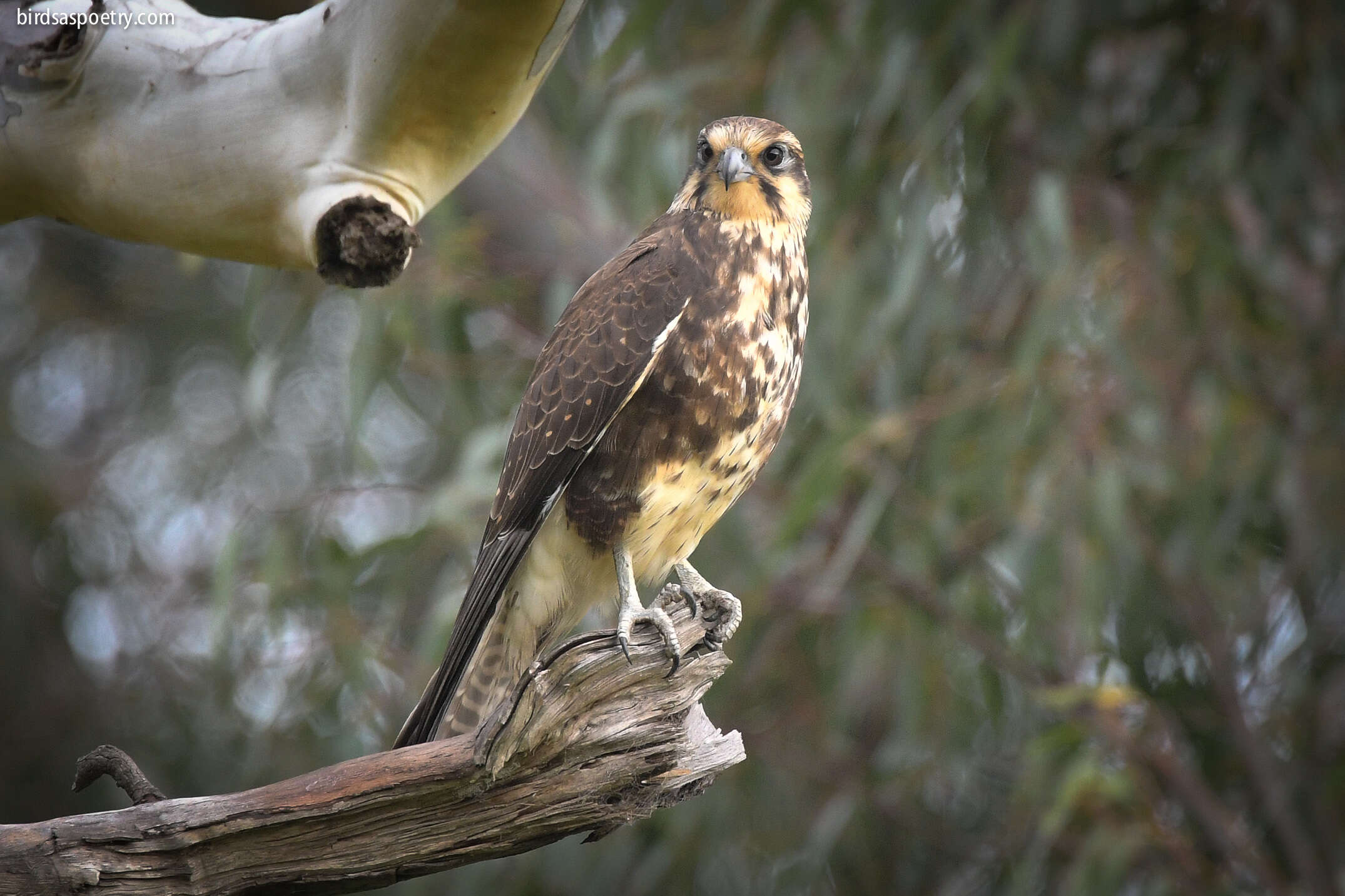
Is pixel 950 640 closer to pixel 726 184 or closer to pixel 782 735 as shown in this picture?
pixel 782 735

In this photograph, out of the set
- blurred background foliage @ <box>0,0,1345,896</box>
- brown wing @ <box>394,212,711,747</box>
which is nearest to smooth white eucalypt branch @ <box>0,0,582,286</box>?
brown wing @ <box>394,212,711,747</box>

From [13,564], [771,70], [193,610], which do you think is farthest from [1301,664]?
[13,564]

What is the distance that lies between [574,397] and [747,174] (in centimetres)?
46

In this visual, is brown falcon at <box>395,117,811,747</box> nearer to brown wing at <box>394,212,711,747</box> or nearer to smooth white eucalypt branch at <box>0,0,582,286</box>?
brown wing at <box>394,212,711,747</box>

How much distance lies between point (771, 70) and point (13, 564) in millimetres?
3793

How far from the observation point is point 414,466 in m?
5.02

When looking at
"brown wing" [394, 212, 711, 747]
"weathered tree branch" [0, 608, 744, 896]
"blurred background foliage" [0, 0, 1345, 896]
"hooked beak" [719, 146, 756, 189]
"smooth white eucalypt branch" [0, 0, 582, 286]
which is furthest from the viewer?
"blurred background foliage" [0, 0, 1345, 896]

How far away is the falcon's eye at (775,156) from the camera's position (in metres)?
2.18

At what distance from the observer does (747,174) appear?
83.4 inches

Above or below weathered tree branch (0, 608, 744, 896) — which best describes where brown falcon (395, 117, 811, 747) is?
above

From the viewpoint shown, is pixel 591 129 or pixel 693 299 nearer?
pixel 693 299

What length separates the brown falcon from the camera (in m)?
1.98

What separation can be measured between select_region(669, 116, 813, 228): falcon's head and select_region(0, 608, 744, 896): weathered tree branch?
795 mm

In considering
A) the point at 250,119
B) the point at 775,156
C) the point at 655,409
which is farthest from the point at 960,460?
the point at 250,119
